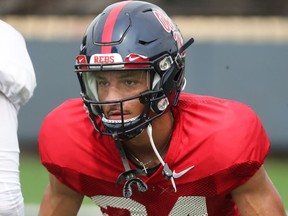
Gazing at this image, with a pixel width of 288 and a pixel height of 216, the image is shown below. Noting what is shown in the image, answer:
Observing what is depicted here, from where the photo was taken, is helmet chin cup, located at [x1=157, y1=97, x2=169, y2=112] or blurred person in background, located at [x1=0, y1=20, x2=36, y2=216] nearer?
helmet chin cup, located at [x1=157, y1=97, x2=169, y2=112]

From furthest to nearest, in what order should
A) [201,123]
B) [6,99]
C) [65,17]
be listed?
[65,17] < [6,99] < [201,123]

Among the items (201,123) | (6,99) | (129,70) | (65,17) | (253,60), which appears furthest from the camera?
(65,17)

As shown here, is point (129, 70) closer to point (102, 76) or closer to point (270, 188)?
point (102, 76)

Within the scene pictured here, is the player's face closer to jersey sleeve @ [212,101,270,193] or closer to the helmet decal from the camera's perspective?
the helmet decal

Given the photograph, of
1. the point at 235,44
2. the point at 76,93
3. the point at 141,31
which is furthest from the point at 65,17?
the point at 141,31

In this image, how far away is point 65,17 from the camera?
741cm

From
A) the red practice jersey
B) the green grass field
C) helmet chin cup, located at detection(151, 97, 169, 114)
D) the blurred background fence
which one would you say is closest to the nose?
helmet chin cup, located at detection(151, 97, 169, 114)

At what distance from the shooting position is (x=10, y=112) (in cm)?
324

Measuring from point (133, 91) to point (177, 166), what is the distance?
1.01ft

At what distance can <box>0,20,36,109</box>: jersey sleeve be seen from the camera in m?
3.18

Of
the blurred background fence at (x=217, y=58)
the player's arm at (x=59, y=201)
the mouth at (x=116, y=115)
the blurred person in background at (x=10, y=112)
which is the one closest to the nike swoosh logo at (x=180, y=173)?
the mouth at (x=116, y=115)

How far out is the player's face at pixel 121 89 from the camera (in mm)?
2703

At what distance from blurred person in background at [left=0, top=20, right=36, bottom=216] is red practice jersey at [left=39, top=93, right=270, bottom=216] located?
0.23 metres

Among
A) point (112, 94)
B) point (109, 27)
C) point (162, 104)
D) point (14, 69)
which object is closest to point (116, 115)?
point (112, 94)
